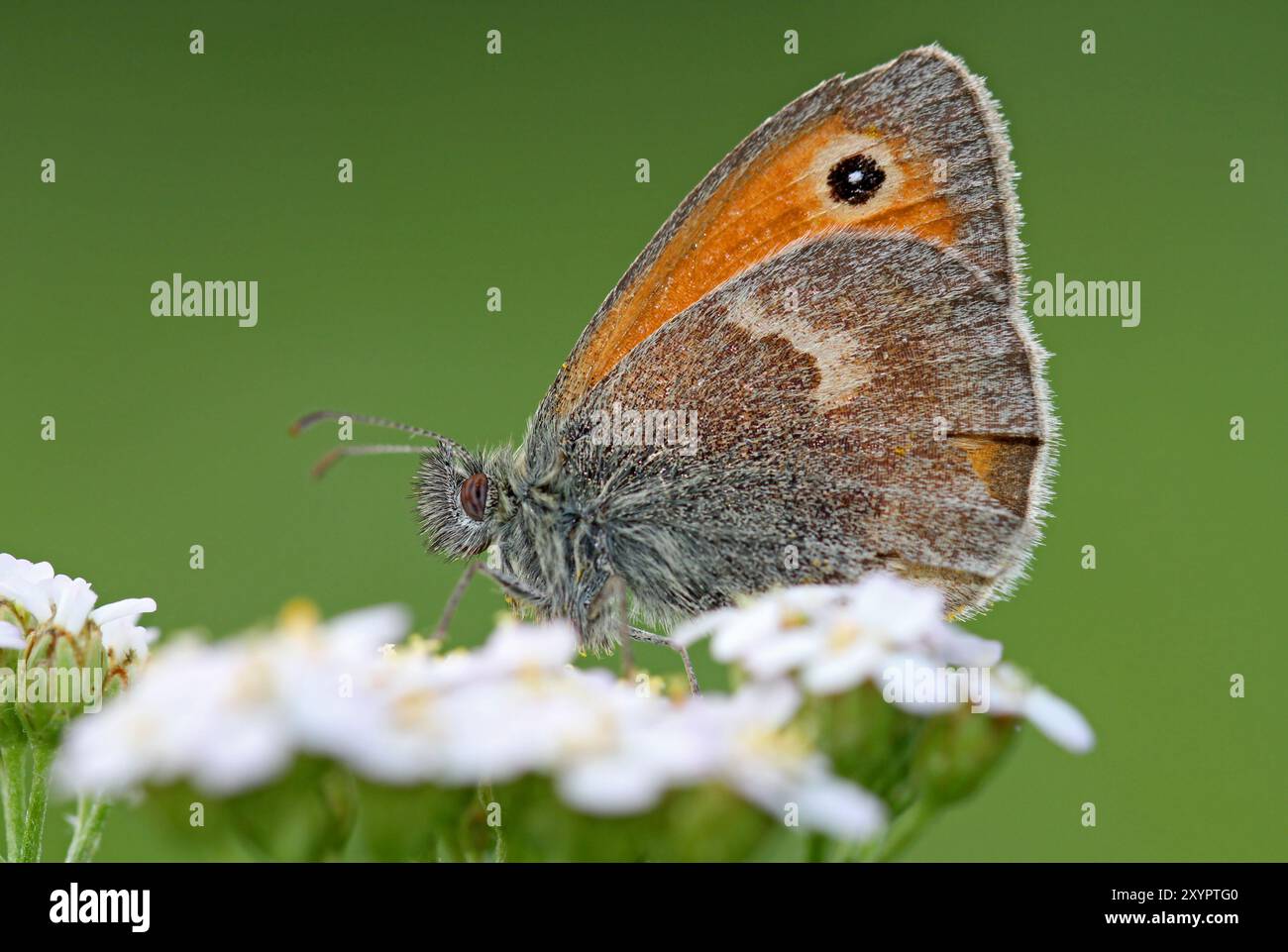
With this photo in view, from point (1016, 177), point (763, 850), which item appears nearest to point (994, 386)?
point (1016, 177)

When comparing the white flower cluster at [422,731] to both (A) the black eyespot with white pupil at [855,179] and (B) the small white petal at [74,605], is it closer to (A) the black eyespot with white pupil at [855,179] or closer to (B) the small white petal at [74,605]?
(B) the small white petal at [74,605]

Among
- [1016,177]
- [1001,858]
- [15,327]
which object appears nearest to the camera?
[1016,177]

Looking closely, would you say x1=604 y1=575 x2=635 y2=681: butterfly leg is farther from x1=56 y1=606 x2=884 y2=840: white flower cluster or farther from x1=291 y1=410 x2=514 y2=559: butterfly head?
x1=56 y1=606 x2=884 y2=840: white flower cluster

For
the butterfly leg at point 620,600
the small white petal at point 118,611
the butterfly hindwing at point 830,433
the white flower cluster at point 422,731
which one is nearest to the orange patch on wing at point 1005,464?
the butterfly hindwing at point 830,433

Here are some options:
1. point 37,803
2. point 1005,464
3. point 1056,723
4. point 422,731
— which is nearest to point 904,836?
point 1056,723

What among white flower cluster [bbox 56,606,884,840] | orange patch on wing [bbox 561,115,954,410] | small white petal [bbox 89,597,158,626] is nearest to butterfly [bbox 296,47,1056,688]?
orange patch on wing [bbox 561,115,954,410]

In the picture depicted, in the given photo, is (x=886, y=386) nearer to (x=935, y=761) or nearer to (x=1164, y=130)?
(x=935, y=761)
